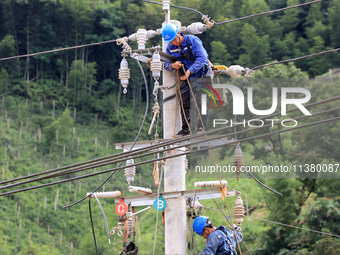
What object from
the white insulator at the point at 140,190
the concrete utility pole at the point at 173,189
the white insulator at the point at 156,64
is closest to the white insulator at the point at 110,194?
the white insulator at the point at 140,190

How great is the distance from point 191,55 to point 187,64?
0.14 meters

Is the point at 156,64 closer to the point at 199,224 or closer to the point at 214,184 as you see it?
the point at 214,184

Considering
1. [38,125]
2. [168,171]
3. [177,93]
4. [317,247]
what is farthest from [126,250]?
[38,125]

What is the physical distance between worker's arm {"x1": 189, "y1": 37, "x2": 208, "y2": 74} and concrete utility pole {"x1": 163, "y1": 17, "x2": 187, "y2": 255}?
0.42 metres

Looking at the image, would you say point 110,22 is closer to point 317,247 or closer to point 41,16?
point 41,16

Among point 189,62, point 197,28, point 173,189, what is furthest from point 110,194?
point 197,28

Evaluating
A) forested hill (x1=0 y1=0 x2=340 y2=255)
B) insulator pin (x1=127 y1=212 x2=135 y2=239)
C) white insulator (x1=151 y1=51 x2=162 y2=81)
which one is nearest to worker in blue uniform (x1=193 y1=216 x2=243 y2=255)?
insulator pin (x1=127 y1=212 x2=135 y2=239)

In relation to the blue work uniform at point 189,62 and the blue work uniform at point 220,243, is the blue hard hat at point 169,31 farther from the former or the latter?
the blue work uniform at point 220,243

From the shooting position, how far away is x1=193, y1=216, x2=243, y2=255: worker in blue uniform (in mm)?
10133

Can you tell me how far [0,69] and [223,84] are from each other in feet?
124

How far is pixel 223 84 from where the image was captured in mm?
11781

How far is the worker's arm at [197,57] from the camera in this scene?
11188mm

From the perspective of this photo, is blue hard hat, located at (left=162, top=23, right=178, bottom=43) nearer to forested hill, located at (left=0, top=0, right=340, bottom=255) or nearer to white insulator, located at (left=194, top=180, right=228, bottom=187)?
white insulator, located at (left=194, top=180, right=228, bottom=187)

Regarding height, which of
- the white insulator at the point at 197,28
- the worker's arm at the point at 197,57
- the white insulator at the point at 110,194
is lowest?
the white insulator at the point at 110,194
